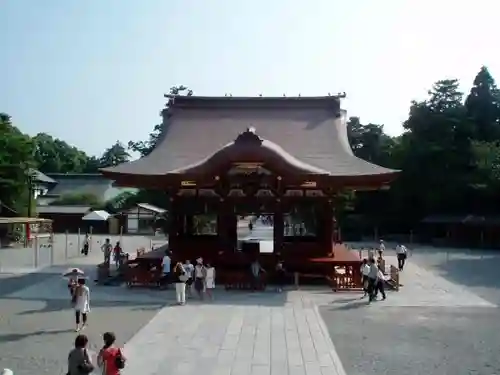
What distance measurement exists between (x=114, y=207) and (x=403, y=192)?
33223 millimetres

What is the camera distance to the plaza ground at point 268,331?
1004 centimetres

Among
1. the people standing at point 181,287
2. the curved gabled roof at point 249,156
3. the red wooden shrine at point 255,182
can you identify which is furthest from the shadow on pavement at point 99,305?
the curved gabled roof at point 249,156

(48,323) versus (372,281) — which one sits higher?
(372,281)

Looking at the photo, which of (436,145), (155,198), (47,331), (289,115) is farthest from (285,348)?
(155,198)

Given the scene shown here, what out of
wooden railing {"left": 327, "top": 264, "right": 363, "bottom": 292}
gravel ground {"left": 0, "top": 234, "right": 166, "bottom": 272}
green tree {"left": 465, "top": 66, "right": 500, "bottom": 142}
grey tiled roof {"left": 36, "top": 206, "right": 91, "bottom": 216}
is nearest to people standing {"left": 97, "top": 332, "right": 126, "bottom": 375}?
wooden railing {"left": 327, "top": 264, "right": 363, "bottom": 292}

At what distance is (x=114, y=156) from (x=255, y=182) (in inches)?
3338

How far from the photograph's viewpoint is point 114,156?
10125 centimetres

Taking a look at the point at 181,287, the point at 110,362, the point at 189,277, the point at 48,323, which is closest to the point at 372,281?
the point at 189,277

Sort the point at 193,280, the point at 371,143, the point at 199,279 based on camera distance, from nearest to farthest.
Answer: the point at 199,279 < the point at 193,280 < the point at 371,143

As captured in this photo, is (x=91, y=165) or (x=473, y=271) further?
(x=91, y=165)

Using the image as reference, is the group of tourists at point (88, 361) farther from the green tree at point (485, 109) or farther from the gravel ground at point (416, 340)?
the green tree at point (485, 109)

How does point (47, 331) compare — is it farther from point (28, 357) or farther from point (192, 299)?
point (192, 299)

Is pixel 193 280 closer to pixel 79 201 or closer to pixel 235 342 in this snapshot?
pixel 235 342

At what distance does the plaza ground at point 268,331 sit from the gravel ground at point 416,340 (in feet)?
0.07
